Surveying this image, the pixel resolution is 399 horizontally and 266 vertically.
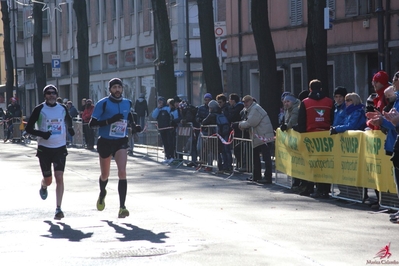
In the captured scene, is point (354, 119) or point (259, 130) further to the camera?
point (259, 130)

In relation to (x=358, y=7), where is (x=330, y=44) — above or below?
below

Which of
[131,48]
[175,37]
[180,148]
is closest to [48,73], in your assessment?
[131,48]

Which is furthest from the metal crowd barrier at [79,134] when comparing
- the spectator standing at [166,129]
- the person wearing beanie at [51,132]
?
the person wearing beanie at [51,132]

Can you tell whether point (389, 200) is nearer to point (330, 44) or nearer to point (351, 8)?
point (351, 8)

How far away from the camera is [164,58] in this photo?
31828mm

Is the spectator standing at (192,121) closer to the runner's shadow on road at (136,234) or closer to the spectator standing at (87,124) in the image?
the spectator standing at (87,124)

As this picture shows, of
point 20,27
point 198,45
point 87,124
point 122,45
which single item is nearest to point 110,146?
point 87,124

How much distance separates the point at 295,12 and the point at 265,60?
9.06 meters

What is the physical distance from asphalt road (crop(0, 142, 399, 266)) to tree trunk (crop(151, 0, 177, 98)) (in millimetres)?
12935

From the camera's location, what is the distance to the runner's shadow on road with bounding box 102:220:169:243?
10945mm

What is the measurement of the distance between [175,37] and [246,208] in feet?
117

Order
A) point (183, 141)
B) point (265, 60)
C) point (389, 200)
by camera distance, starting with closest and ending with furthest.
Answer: point (389, 200)
point (183, 141)
point (265, 60)

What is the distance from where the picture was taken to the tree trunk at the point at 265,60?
85.3 feet
